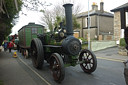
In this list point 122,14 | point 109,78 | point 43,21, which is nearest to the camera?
point 122,14

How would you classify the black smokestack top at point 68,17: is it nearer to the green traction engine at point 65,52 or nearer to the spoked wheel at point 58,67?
the green traction engine at point 65,52

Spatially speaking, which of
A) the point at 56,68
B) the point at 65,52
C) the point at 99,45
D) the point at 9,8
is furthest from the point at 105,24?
the point at 56,68

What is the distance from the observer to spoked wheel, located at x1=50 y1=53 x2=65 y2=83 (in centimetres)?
429

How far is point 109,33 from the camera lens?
92.7 feet

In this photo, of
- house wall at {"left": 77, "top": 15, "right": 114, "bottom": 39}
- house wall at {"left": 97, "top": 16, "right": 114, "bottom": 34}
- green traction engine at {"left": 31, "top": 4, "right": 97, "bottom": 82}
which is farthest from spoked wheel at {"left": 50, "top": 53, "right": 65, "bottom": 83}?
house wall at {"left": 97, "top": 16, "right": 114, "bottom": 34}

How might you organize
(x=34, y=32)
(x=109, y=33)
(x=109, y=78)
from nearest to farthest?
1. (x=109, y=78)
2. (x=34, y=32)
3. (x=109, y=33)

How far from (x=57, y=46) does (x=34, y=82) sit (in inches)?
67.1

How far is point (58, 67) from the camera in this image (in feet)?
14.8

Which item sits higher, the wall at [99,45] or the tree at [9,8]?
the tree at [9,8]

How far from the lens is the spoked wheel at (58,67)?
4.29m

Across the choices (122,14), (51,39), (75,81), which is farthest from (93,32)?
(122,14)

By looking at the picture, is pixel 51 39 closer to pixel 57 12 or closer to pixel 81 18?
pixel 57 12

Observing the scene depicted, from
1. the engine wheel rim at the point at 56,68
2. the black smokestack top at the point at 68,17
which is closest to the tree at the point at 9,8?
the black smokestack top at the point at 68,17

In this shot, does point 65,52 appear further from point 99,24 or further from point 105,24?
point 105,24
